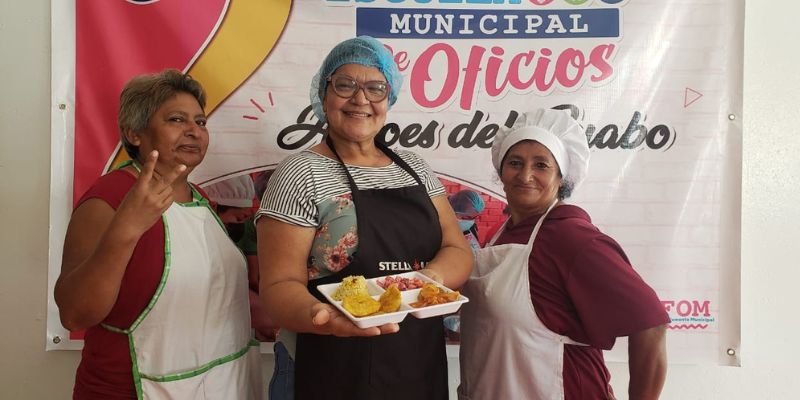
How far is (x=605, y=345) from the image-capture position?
1.26 metres

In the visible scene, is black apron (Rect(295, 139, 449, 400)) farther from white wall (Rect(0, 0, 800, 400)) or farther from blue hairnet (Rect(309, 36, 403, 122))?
white wall (Rect(0, 0, 800, 400))

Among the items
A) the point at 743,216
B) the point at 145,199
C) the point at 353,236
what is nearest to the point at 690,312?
the point at 743,216

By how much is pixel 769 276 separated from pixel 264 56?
81.5 inches

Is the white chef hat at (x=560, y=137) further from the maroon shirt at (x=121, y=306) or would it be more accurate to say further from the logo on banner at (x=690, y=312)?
the maroon shirt at (x=121, y=306)

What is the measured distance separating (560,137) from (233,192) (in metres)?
1.15

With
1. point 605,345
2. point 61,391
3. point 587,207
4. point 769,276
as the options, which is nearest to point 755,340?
point 769,276

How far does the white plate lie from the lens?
3.24 feet

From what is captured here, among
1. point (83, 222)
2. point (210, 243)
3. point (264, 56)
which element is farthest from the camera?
point (264, 56)

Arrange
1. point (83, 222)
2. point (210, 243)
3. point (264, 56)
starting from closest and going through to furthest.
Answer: point (83, 222), point (210, 243), point (264, 56)

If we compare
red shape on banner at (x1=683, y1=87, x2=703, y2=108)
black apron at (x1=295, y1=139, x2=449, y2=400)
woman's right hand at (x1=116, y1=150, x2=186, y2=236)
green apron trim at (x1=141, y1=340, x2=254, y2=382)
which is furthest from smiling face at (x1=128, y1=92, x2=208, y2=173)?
red shape on banner at (x1=683, y1=87, x2=703, y2=108)

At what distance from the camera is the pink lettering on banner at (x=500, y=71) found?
5.93ft

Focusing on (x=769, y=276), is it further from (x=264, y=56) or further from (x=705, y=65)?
(x=264, y=56)

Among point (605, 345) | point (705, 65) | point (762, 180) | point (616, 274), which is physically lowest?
point (605, 345)

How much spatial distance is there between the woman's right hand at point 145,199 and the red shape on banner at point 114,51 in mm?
862
